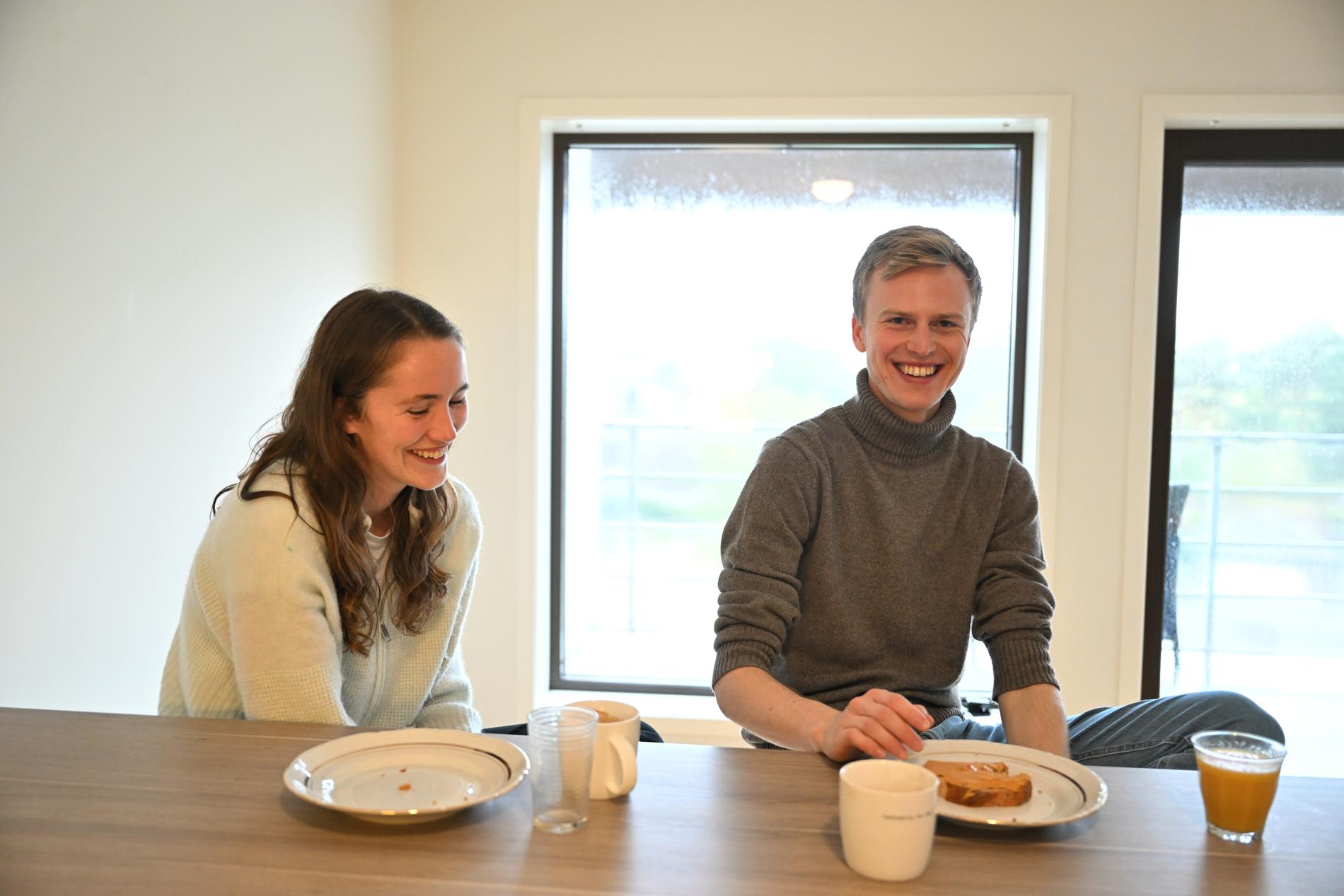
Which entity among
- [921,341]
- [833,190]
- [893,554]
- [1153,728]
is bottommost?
[1153,728]

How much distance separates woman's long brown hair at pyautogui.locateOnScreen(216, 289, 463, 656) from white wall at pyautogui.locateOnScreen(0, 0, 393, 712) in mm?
434

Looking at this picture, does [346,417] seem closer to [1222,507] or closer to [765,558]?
[765,558]

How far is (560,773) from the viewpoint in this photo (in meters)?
0.96

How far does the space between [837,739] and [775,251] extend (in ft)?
7.40

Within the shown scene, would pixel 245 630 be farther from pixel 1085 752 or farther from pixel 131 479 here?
pixel 1085 752

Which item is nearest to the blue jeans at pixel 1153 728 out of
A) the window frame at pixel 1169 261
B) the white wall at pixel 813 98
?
the white wall at pixel 813 98

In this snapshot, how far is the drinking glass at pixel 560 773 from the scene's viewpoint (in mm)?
958

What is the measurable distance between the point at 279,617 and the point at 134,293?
90cm

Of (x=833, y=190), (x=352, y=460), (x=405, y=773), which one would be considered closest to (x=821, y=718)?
(x=405, y=773)

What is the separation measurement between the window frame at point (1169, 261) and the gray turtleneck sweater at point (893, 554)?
4.84ft

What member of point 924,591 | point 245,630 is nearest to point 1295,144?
point 924,591

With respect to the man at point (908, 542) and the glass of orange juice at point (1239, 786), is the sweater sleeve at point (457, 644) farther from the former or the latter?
the glass of orange juice at point (1239, 786)

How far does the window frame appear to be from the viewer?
289 cm

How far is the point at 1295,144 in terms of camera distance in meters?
2.89
